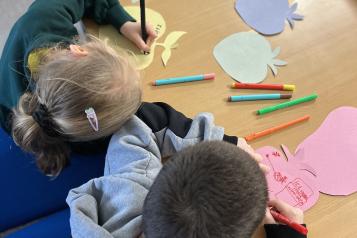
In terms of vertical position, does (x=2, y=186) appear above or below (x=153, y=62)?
below

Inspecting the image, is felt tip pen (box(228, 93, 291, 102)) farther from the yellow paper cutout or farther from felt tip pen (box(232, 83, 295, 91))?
the yellow paper cutout

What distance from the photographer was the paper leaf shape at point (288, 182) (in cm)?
78

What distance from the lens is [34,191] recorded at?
844 millimetres

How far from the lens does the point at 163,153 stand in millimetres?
803

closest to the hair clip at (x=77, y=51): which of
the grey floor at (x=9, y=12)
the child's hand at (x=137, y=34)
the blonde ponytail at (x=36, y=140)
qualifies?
the blonde ponytail at (x=36, y=140)

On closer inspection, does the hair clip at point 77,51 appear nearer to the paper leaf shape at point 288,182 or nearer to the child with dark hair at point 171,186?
the child with dark hair at point 171,186

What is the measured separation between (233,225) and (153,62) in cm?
52

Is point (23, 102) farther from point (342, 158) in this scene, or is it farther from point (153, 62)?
point (342, 158)

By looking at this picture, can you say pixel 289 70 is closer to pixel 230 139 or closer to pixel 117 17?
pixel 230 139

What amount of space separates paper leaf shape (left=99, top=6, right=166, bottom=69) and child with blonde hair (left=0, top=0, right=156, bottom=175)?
0.03 meters

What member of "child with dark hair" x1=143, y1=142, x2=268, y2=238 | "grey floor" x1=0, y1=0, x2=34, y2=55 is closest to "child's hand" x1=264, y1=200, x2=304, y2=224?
"child with dark hair" x1=143, y1=142, x2=268, y2=238

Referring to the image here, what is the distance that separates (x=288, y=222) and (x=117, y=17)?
0.57 m

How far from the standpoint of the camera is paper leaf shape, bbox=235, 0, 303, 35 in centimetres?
98

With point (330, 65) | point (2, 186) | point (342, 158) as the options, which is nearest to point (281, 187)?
point (342, 158)
